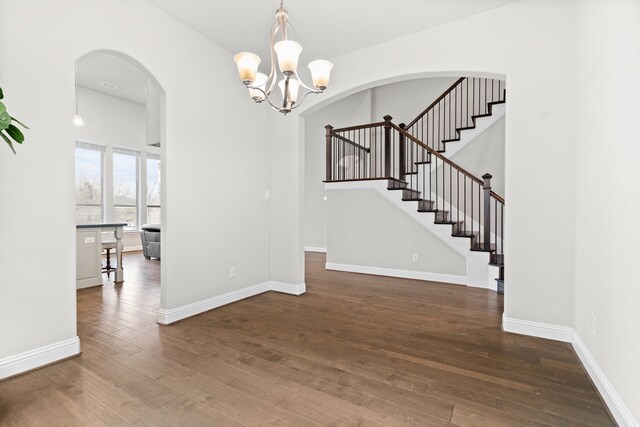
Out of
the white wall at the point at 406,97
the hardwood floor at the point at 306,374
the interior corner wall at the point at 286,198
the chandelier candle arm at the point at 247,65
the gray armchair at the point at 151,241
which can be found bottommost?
the hardwood floor at the point at 306,374

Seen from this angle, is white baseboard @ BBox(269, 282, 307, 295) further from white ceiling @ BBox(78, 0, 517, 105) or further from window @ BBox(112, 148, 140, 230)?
window @ BBox(112, 148, 140, 230)

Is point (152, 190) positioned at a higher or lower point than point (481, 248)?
higher

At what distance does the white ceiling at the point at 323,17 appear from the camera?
3.05 meters

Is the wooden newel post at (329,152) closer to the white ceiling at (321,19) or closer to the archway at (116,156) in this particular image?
the white ceiling at (321,19)

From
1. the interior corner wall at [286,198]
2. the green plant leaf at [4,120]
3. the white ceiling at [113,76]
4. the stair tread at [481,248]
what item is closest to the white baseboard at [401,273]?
the stair tread at [481,248]

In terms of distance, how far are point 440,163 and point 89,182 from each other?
8.09 metres

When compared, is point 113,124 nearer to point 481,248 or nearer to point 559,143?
point 481,248

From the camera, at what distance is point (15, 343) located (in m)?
2.22

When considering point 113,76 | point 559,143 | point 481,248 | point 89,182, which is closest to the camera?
point 559,143

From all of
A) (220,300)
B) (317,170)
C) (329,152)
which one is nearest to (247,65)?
(220,300)

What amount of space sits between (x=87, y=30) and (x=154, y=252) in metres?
5.42

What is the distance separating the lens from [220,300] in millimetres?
3834

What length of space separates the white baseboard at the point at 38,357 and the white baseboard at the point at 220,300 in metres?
0.79

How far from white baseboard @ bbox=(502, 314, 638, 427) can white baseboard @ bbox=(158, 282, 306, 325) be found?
2598mm
